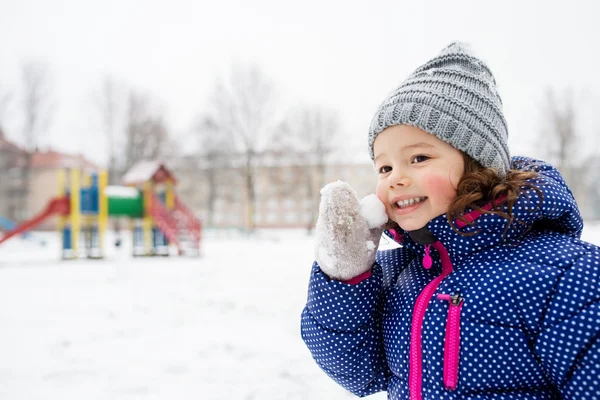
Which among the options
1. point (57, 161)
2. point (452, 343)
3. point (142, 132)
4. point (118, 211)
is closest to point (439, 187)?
point (452, 343)

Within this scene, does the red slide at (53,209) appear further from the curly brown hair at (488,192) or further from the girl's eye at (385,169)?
the curly brown hair at (488,192)

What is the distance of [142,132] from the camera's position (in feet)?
93.8

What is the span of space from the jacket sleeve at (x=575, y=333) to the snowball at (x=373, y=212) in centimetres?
43

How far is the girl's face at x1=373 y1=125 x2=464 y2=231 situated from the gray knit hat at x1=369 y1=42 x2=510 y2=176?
0.10ft

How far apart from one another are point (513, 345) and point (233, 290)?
5468mm

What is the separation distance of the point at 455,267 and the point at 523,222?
0.67 feet

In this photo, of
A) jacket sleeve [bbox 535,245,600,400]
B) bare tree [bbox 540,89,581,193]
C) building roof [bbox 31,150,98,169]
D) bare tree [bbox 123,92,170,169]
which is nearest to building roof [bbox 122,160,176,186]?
jacket sleeve [bbox 535,245,600,400]

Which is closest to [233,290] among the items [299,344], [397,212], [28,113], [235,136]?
[299,344]

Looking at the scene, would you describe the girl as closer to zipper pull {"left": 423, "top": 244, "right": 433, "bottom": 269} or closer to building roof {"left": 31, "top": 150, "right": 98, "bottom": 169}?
zipper pull {"left": 423, "top": 244, "right": 433, "bottom": 269}

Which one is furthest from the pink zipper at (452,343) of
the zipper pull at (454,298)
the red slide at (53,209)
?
the red slide at (53,209)

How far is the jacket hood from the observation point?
3.35 ft

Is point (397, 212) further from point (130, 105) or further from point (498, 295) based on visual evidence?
point (130, 105)

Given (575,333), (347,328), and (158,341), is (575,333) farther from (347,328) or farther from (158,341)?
(158,341)

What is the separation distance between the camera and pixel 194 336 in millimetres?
3785
